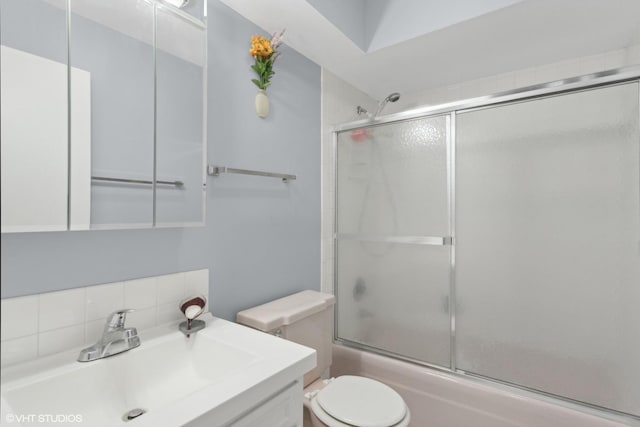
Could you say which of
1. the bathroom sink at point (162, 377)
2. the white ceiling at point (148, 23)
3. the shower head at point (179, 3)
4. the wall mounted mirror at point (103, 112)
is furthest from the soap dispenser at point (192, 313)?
the shower head at point (179, 3)

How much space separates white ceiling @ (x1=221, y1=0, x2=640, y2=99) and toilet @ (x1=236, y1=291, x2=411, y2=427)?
1.31m

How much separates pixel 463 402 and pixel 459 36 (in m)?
1.78

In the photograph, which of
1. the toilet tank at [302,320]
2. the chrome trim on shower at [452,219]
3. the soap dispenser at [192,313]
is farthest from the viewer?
the chrome trim on shower at [452,219]

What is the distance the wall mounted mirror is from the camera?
449 millimetres

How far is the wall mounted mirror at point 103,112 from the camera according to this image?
0.45 m

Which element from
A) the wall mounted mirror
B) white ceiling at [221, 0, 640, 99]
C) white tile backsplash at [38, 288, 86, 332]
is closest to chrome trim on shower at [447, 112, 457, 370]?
white ceiling at [221, 0, 640, 99]

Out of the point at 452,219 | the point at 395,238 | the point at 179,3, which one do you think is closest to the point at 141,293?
the point at 179,3

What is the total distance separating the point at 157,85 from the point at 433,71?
1662mm

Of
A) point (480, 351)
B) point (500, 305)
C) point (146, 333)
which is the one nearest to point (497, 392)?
point (480, 351)

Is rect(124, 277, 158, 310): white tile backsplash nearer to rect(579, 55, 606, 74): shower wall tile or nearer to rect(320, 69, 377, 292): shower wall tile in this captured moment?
rect(320, 69, 377, 292): shower wall tile

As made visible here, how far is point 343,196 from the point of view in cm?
203

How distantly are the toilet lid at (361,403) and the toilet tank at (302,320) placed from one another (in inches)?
6.4

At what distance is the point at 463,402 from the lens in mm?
1543

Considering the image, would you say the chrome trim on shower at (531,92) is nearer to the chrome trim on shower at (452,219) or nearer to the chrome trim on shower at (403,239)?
the chrome trim on shower at (452,219)
